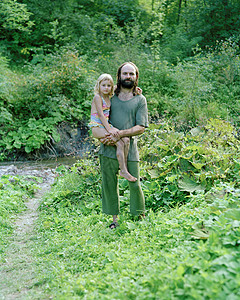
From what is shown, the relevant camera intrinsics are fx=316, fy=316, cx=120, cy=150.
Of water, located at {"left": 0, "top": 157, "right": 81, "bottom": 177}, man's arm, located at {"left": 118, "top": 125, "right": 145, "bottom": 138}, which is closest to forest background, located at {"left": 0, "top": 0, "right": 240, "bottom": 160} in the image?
water, located at {"left": 0, "top": 157, "right": 81, "bottom": 177}

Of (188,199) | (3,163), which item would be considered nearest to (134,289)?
(188,199)

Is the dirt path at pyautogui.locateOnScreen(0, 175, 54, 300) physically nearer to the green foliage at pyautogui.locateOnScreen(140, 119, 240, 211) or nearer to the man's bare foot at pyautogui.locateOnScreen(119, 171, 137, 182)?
the man's bare foot at pyautogui.locateOnScreen(119, 171, 137, 182)

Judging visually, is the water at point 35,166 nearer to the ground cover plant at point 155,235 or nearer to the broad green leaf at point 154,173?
the ground cover plant at point 155,235

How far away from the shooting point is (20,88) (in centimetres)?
1064

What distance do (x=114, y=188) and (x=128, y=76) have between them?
4.57 ft

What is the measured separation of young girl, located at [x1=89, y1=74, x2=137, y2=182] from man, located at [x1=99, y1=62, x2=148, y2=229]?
0.07 m

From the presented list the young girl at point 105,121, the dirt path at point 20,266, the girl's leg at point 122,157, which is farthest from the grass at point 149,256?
the young girl at point 105,121

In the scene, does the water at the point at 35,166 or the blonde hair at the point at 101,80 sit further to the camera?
the water at the point at 35,166

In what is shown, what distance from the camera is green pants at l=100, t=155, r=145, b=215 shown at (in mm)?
3893

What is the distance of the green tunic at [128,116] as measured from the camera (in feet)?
12.5

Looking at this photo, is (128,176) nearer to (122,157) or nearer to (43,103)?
(122,157)

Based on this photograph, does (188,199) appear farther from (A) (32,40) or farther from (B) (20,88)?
(A) (32,40)

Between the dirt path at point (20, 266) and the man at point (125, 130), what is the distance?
1128 mm

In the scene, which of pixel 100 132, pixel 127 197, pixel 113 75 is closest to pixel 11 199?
pixel 127 197
